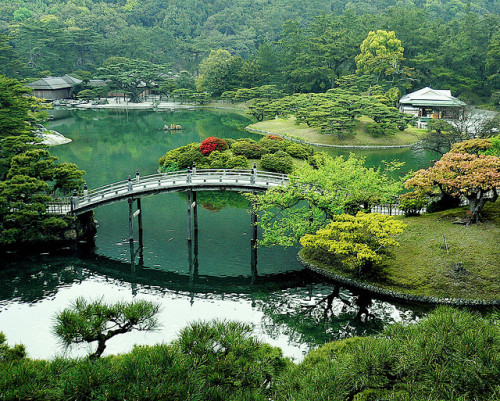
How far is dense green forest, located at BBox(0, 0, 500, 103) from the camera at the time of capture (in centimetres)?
7712

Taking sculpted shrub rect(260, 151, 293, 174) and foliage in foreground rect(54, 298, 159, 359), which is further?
sculpted shrub rect(260, 151, 293, 174)

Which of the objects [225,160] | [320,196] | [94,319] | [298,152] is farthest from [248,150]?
[94,319]

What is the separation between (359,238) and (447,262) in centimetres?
402

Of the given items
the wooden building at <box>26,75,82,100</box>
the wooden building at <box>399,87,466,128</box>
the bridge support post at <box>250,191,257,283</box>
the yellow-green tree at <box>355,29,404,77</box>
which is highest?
the yellow-green tree at <box>355,29,404,77</box>

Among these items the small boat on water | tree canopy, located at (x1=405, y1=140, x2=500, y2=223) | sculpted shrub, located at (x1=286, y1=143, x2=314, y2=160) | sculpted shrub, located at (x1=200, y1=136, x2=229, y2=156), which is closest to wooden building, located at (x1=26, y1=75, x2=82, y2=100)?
the small boat on water

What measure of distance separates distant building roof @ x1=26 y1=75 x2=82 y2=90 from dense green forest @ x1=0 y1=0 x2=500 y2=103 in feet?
12.2

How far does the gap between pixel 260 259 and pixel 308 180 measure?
4.90 meters

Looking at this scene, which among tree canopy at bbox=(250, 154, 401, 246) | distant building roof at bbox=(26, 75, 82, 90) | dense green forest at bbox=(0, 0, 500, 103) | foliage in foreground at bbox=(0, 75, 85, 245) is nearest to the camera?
tree canopy at bbox=(250, 154, 401, 246)

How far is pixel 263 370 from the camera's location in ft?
39.3

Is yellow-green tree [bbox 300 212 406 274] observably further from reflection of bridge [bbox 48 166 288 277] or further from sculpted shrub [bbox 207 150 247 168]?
sculpted shrub [bbox 207 150 247 168]

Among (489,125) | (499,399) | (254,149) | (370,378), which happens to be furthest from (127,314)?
(489,125)

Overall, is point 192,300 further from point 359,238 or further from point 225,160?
point 225,160

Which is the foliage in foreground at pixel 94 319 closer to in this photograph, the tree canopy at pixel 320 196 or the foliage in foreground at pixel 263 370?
the foliage in foreground at pixel 263 370

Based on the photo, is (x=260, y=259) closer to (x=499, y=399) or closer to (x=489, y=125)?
(x=499, y=399)
